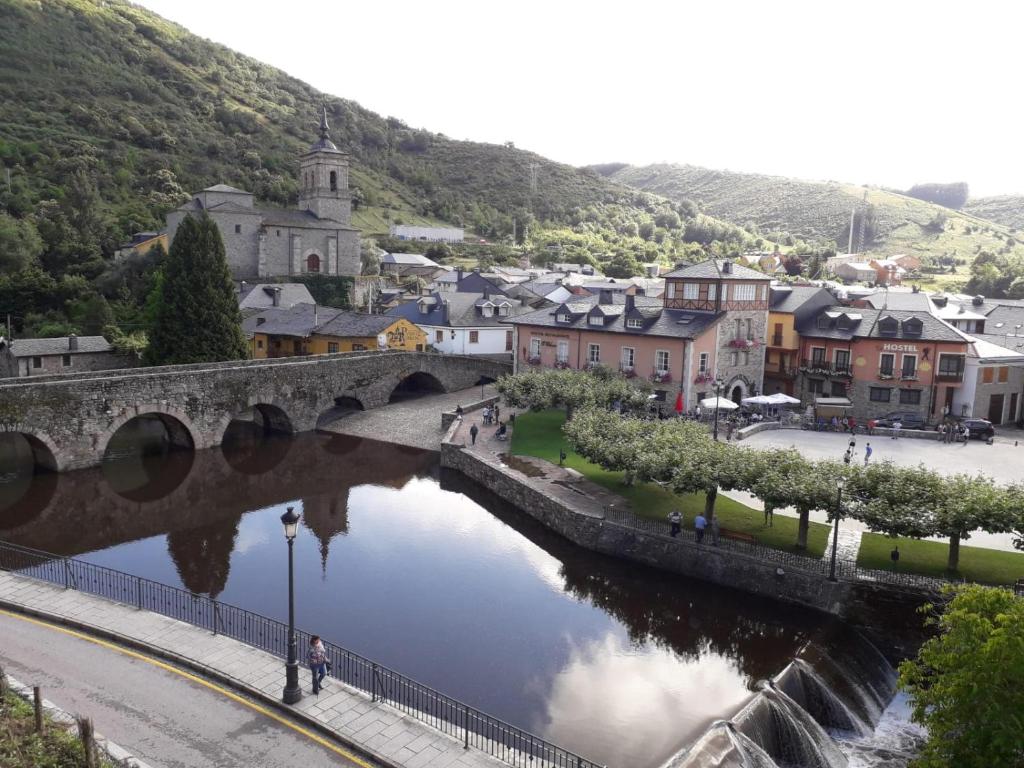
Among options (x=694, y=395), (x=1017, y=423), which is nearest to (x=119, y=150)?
(x=694, y=395)

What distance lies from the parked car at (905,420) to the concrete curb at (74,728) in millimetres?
42023

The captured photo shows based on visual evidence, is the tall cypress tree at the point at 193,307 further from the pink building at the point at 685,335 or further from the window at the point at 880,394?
the window at the point at 880,394

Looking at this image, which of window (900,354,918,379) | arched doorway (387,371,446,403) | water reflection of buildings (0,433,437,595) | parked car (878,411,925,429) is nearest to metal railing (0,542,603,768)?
water reflection of buildings (0,433,437,595)

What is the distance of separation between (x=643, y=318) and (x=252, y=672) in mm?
35928

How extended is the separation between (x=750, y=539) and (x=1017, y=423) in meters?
29.7

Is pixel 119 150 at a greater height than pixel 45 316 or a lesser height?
greater

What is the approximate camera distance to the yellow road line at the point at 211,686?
14211 mm

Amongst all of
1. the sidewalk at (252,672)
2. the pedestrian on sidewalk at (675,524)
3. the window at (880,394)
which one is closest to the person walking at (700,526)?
the pedestrian on sidewalk at (675,524)

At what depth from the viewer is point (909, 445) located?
40.1m

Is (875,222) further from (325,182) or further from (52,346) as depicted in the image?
(52,346)

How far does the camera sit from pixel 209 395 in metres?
43.7

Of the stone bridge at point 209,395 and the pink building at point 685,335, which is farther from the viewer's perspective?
the pink building at point 685,335

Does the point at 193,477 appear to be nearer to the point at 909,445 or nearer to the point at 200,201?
the point at 909,445

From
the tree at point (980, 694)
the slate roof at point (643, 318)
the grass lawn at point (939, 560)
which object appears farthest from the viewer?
the slate roof at point (643, 318)
